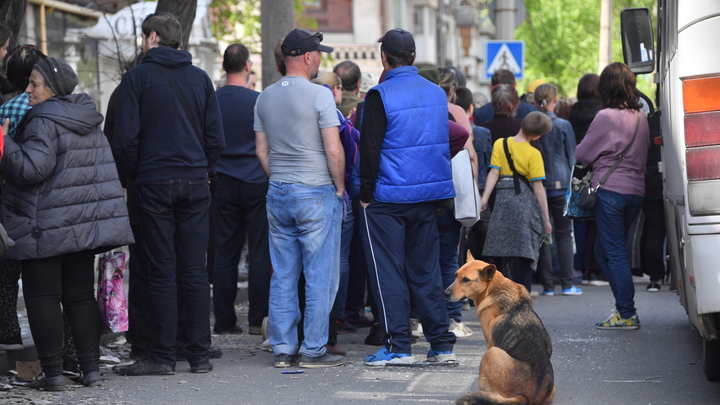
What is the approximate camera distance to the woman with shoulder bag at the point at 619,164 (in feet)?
27.7

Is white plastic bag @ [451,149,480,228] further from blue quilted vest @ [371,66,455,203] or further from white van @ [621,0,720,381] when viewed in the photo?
white van @ [621,0,720,381]

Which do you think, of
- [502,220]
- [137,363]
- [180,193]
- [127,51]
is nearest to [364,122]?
[180,193]

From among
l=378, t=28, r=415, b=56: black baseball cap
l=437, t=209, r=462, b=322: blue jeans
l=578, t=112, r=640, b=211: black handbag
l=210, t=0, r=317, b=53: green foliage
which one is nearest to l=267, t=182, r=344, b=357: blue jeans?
l=378, t=28, r=415, b=56: black baseball cap

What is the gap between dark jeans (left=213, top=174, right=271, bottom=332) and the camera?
8.31 meters

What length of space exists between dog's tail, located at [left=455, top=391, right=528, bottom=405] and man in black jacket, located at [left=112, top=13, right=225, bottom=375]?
2.10 m

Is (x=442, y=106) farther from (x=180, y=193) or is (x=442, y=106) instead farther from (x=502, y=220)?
(x=502, y=220)

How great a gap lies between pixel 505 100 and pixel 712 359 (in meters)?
4.68

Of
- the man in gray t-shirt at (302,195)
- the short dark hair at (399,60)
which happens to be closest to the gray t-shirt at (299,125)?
the man in gray t-shirt at (302,195)

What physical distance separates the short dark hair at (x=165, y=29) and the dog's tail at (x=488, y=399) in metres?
2.91

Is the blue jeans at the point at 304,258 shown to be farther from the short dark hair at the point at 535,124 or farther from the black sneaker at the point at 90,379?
the short dark hair at the point at 535,124

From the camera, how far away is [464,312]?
33.8 feet

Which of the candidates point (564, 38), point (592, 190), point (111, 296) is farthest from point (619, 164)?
point (564, 38)

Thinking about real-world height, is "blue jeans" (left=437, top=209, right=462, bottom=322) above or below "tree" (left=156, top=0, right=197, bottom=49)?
below

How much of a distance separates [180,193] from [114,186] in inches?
18.4
